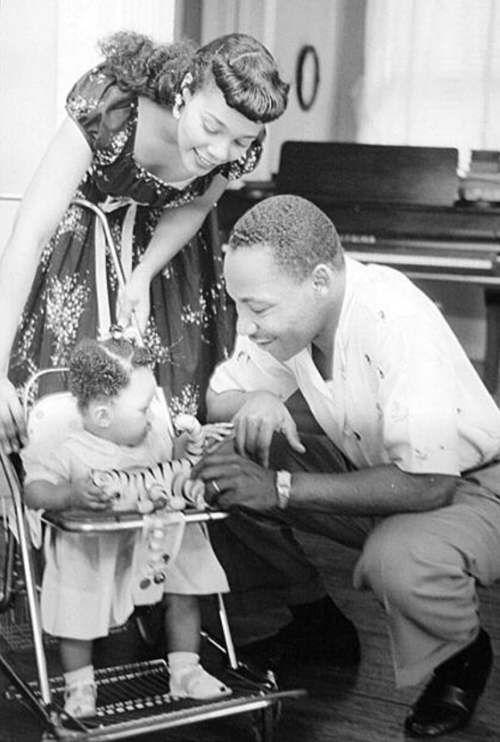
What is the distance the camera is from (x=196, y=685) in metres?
1.89

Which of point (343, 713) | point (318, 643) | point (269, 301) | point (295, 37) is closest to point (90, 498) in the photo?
point (269, 301)

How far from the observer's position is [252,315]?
1.90 meters

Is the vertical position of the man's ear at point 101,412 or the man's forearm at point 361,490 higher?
the man's ear at point 101,412

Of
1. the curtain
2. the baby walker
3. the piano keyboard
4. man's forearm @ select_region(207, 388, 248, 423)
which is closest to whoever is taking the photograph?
the baby walker

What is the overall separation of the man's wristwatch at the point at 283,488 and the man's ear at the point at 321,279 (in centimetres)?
28

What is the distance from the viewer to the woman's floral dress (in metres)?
1.99

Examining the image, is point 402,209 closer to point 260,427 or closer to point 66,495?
point 260,427

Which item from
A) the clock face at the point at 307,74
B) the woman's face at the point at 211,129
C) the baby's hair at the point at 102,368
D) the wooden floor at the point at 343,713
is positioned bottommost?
the wooden floor at the point at 343,713

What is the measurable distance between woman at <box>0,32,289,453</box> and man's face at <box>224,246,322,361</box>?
0.17 metres

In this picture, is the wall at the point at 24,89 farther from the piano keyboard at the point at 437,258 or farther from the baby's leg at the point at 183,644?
the piano keyboard at the point at 437,258

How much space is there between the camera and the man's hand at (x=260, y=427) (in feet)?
6.62

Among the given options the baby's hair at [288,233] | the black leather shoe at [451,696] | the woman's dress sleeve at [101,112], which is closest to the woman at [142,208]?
the woman's dress sleeve at [101,112]

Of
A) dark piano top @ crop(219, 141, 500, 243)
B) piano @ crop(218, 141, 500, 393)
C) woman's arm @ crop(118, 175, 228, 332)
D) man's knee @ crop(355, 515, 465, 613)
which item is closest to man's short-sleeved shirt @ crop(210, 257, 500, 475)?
man's knee @ crop(355, 515, 465, 613)

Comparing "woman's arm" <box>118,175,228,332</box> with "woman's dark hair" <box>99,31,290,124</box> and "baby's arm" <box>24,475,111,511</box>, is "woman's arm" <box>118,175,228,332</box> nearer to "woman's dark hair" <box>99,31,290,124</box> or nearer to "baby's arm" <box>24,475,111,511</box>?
"woman's dark hair" <box>99,31,290,124</box>
